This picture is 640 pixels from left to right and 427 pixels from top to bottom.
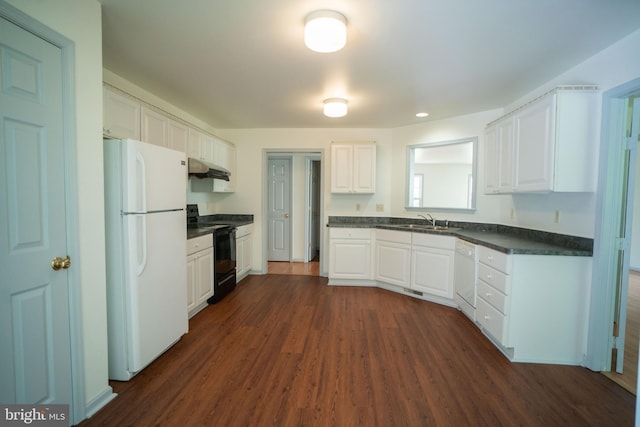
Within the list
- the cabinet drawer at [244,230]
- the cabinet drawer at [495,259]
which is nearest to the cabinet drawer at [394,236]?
the cabinet drawer at [495,259]

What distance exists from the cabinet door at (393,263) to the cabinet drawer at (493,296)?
1.10m

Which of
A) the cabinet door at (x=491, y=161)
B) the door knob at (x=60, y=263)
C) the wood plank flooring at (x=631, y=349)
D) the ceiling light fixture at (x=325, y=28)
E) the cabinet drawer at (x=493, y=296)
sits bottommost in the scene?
the wood plank flooring at (x=631, y=349)

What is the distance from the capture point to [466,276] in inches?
120

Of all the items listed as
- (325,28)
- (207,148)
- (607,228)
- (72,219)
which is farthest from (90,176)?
(607,228)

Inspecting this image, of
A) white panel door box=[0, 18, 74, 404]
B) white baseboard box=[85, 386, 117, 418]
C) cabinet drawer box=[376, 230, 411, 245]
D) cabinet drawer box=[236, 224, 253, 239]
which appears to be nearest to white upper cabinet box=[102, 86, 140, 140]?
white panel door box=[0, 18, 74, 404]

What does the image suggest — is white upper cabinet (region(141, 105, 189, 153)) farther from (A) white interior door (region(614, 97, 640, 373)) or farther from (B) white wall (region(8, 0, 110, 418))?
(A) white interior door (region(614, 97, 640, 373))

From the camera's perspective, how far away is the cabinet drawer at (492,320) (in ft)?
7.65

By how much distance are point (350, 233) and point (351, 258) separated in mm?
370

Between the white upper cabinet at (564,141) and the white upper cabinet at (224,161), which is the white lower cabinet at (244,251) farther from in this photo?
the white upper cabinet at (564,141)

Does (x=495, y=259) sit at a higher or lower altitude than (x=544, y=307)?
higher

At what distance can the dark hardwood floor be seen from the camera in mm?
1676

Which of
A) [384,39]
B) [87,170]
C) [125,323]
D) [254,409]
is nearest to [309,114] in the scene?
[384,39]

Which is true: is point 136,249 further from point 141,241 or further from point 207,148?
point 207,148

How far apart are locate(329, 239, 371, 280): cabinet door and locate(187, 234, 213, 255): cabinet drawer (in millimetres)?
1700
